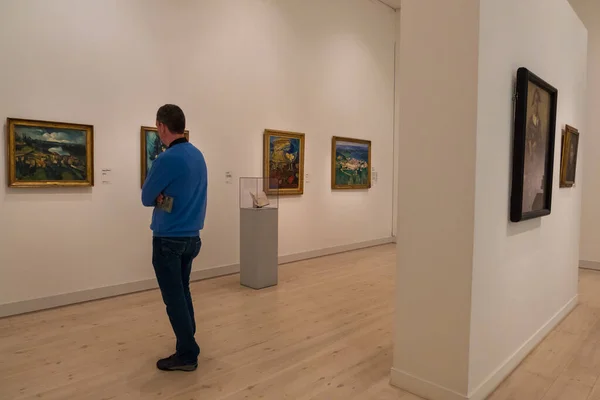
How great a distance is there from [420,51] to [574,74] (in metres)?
3.66

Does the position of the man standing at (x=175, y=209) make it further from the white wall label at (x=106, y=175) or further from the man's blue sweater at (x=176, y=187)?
the white wall label at (x=106, y=175)

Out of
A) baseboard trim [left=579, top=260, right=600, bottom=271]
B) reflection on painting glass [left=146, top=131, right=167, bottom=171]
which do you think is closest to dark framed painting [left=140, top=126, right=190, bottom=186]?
reflection on painting glass [left=146, top=131, right=167, bottom=171]

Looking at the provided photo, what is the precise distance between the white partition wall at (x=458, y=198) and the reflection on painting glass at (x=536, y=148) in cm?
35

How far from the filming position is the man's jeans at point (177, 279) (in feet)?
13.7

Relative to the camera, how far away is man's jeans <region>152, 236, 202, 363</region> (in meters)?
4.17

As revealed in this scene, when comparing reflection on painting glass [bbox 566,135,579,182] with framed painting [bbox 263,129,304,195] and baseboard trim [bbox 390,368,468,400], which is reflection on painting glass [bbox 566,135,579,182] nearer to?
baseboard trim [bbox 390,368,468,400]

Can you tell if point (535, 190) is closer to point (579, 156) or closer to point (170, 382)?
point (579, 156)

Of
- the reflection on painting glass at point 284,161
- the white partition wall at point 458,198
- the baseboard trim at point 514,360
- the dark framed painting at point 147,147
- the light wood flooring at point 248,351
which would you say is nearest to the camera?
the white partition wall at point 458,198

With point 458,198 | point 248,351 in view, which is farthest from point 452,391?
point 248,351

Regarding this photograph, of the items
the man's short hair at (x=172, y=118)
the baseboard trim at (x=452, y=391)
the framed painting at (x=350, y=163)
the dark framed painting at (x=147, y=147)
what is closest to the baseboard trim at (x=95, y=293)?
the dark framed painting at (x=147, y=147)

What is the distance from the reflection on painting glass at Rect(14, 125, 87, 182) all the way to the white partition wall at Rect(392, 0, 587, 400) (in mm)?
4980

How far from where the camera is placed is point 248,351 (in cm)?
493

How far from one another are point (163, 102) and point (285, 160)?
3203mm

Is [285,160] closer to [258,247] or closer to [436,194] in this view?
[258,247]
